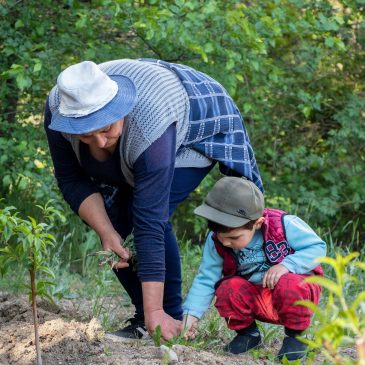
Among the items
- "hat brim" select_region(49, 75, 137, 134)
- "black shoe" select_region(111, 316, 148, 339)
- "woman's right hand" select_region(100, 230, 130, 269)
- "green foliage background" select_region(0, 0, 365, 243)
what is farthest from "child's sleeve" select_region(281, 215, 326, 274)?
"green foliage background" select_region(0, 0, 365, 243)

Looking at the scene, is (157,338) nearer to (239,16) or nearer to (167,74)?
(167,74)

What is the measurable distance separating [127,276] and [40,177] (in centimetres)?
214

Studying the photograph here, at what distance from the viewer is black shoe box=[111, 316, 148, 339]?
4207 millimetres

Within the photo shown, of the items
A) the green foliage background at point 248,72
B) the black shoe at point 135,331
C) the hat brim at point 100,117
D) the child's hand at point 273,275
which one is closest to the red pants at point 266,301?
the child's hand at point 273,275

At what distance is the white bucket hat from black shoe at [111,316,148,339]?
117 cm

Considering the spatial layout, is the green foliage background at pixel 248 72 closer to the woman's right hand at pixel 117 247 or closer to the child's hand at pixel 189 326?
the woman's right hand at pixel 117 247

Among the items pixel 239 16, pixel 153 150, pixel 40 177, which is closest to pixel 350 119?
pixel 239 16

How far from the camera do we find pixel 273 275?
151 inches

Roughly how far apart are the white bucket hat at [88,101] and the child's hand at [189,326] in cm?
105

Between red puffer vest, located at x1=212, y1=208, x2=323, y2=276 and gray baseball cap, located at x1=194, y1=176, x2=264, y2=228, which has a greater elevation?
gray baseball cap, located at x1=194, y1=176, x2=264, y2=228

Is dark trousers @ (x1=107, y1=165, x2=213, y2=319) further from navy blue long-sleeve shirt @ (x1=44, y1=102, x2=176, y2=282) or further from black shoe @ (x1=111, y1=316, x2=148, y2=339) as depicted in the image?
navy blue long-sleeve shirt @ (x1=44, y1=102, x2=176, y2=282)

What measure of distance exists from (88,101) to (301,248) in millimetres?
1134

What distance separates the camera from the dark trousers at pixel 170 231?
13.3 feet

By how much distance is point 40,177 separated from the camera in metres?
6.22
